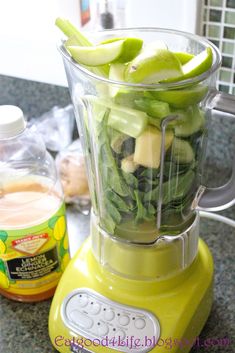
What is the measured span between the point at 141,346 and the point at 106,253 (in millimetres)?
115

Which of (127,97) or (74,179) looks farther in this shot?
(74,179)

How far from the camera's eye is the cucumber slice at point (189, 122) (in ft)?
1.81

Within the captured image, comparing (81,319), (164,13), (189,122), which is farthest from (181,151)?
(164,13)

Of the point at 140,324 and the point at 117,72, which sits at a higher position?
the point at 117,72

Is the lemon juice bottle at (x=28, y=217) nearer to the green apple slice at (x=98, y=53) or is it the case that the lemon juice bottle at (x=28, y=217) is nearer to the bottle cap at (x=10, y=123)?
the bottle cap at (x=10, y=123)

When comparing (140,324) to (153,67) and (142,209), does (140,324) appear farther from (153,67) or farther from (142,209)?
(153,67)

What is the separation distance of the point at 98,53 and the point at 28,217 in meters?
0.27

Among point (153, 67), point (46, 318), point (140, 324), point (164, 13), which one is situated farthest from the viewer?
point (164, 13)

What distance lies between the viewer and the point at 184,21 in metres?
0.82

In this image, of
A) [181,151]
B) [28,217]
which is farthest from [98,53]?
[28,217]

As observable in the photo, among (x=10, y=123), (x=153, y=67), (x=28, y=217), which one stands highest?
(x=153, y=67)

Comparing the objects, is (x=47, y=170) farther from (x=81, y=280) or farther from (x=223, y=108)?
(x=223, y=108)

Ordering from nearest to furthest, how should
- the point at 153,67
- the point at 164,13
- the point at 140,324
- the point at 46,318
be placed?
the point at 153,67 < the point at 140,324 < the point at 46,318 < the point at 164,13

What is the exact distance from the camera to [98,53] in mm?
535
